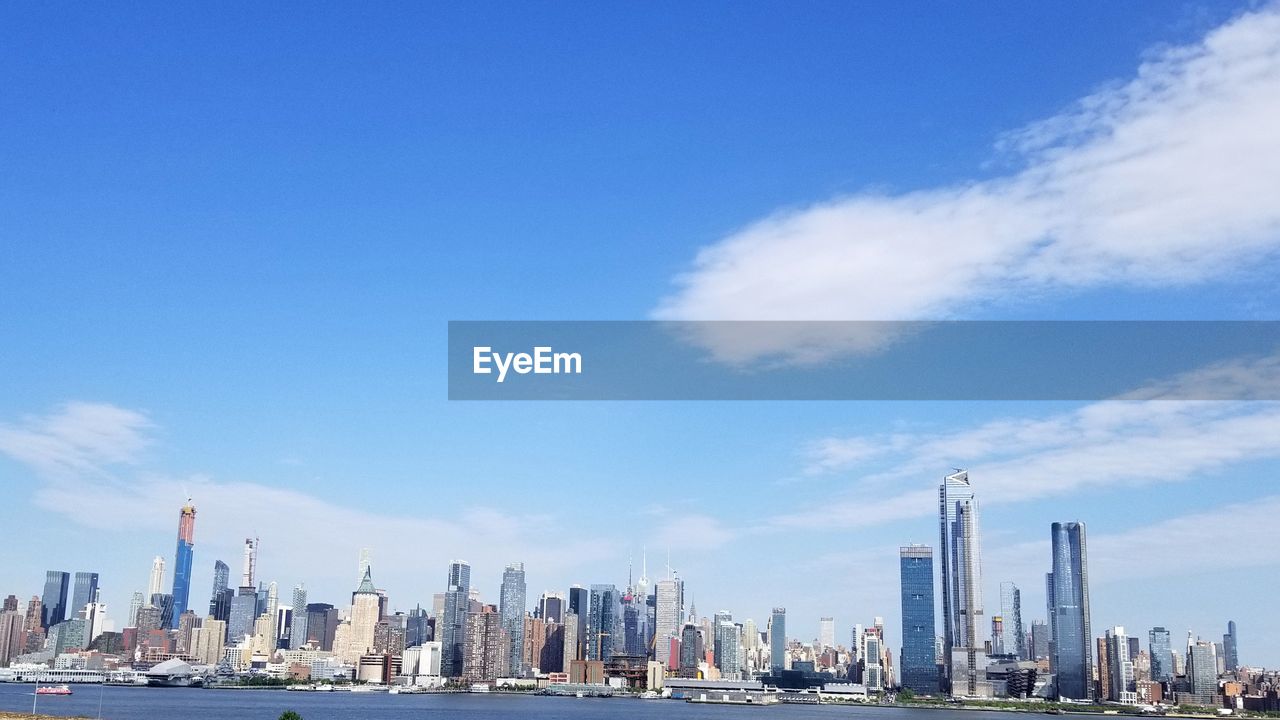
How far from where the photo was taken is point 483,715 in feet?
425

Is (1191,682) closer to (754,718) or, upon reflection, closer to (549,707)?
(754,718)

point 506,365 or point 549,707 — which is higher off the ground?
point 506,365

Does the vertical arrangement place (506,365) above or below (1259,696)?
above

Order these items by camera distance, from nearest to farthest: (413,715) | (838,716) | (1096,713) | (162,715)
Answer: (162,715) < (413,715) < (838,716) < (1096,713)

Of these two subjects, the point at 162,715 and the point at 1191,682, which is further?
the point at 1191,682

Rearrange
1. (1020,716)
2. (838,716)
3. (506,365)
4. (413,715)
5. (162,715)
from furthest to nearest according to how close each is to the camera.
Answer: (1020,716) → (838,716) → (413,715) → (162,715) → (506,365)

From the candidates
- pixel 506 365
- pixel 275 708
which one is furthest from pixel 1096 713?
pixel 506 365

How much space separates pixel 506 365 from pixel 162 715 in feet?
290

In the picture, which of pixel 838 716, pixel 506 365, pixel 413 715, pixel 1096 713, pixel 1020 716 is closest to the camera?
pixel 506 365

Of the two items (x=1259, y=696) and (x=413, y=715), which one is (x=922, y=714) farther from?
(x=413, y=715)

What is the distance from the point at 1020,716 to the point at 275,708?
109 meters

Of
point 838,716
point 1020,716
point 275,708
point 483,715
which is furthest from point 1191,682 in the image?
point 275,708

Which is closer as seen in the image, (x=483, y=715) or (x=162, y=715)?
(x=162, y=715)

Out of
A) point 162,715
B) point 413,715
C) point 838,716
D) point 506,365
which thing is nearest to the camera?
point 506,365
